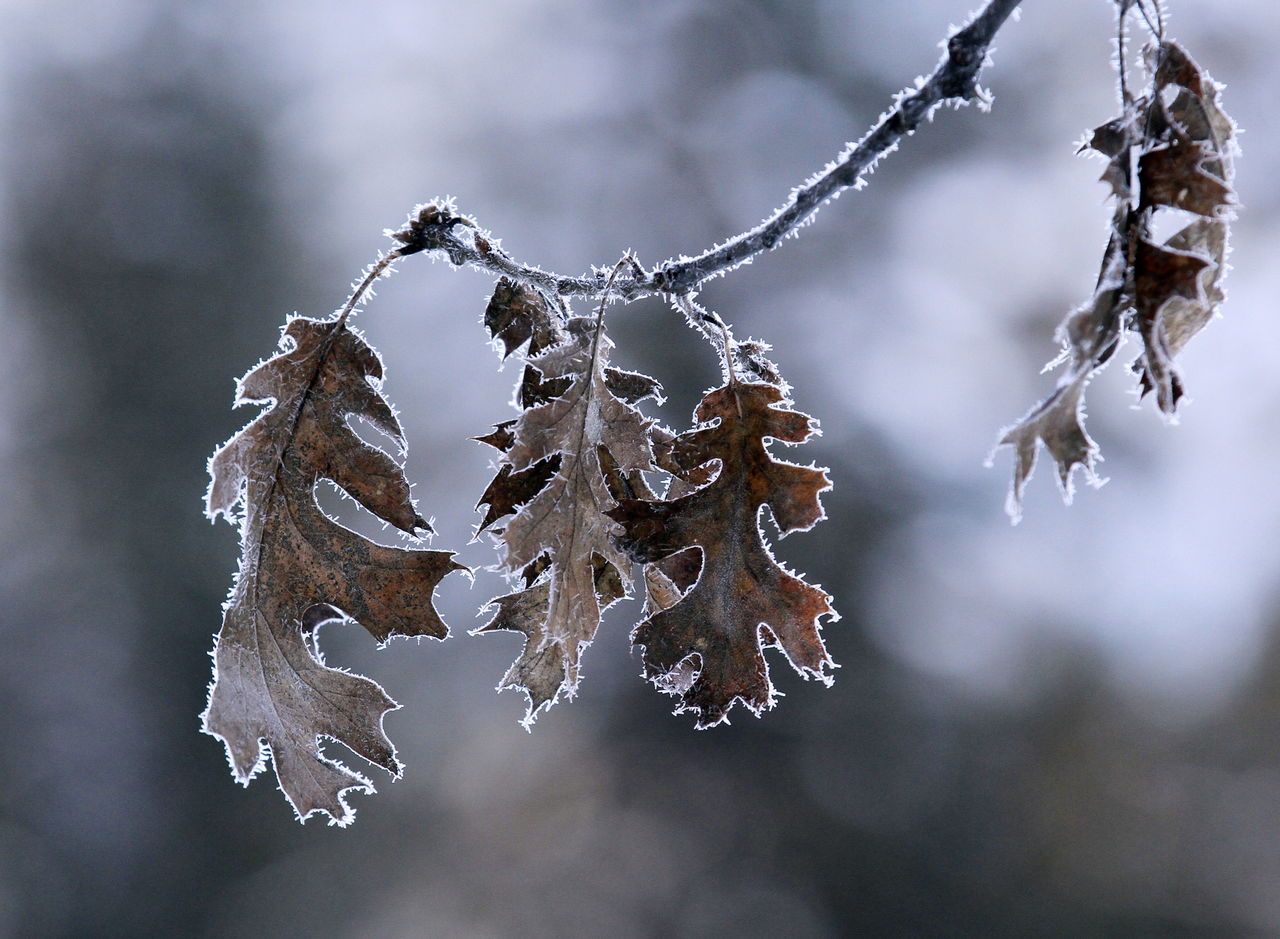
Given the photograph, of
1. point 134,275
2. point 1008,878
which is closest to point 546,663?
point 1008,878

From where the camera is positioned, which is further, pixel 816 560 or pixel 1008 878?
pixel 816 560

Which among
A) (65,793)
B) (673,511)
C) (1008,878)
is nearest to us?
(673,511)

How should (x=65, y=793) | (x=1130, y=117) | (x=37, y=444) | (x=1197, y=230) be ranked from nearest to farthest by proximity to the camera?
(x=1130, y=117)
(x=1197, y=230)
(x=65, y=793)
(x=37, y=444)

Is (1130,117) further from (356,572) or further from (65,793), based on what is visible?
(65,793)

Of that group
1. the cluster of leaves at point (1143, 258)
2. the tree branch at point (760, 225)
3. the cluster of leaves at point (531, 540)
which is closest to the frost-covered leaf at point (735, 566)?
the cluster of leaves at point (531, 540)

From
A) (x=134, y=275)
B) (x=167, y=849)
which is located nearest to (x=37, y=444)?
(x=134, y=275)

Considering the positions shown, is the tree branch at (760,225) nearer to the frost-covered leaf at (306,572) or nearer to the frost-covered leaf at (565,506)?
the frost-covered leaf at (565,506)

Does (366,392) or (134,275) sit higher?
(134,275)

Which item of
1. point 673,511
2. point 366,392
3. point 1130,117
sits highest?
point 1130,117

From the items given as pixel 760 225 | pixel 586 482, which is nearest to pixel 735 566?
pixel 586 482
